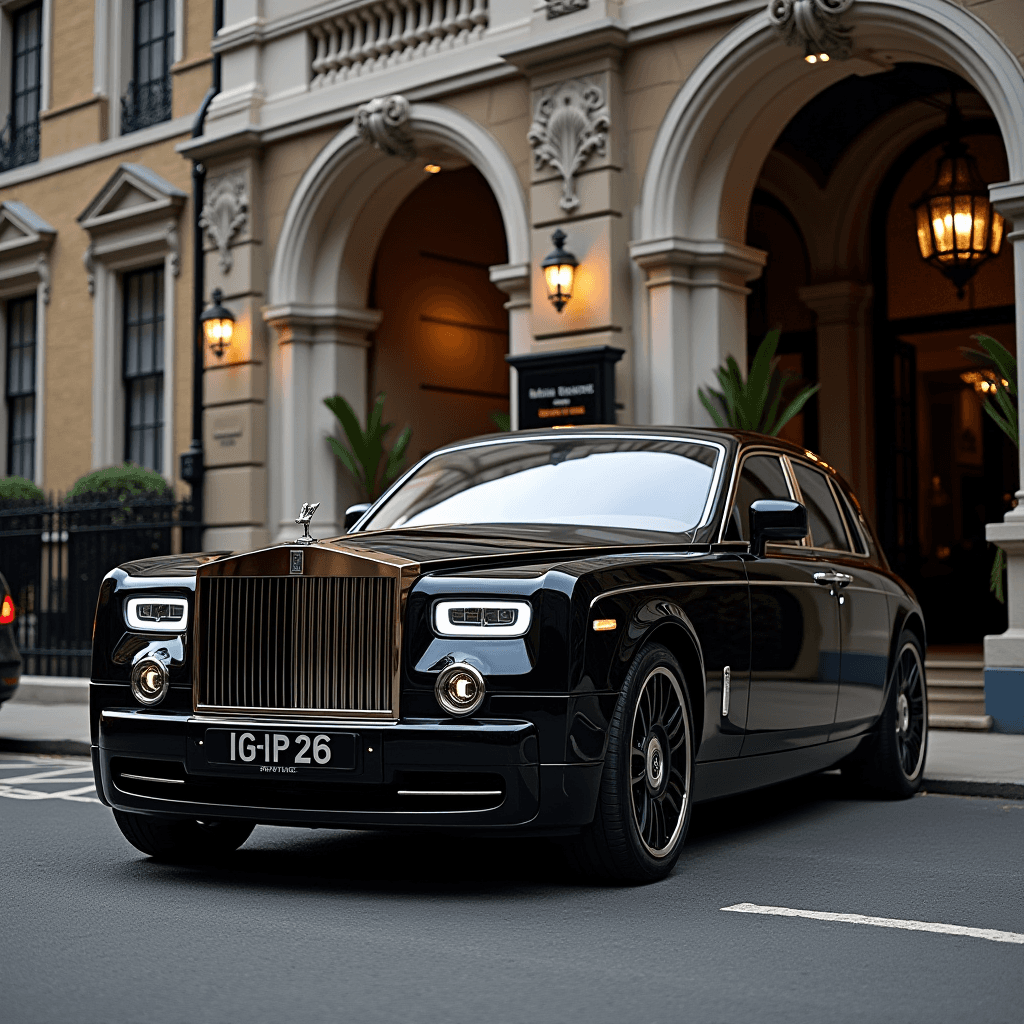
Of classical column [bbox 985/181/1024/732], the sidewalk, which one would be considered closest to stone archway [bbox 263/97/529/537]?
the sidewalk

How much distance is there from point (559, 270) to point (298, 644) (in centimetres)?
861

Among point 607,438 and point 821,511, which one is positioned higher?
point 607,438

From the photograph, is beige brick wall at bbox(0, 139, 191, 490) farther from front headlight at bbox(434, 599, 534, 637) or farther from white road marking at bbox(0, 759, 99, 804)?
front headlight at bbox(434, 599, 534, 637)

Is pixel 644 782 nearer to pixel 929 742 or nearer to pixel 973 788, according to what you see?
pixel 973 788

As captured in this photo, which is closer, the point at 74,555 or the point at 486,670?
the point at 486,670

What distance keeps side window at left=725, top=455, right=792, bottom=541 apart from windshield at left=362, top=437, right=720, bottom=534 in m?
0.16

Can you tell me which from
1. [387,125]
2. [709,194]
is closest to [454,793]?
[709,194]

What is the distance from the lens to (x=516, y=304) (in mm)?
14648

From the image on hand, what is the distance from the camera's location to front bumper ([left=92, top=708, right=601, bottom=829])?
5.27m

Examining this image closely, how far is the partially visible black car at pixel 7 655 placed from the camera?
11.7 meters

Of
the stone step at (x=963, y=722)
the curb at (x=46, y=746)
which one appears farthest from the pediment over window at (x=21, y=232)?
the stone step at (x=963, y=722)

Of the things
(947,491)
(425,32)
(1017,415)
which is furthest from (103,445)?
(1017,415)

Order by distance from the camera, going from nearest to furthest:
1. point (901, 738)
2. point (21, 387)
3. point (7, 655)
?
point (901, 738), point (7, 655), point (21, 387)

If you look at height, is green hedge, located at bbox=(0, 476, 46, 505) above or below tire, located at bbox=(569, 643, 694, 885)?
above
